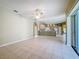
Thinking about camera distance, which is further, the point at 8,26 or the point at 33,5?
the point at 8,26

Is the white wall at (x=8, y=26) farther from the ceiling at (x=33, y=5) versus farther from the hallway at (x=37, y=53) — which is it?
the hallway at (x=37, y=53)

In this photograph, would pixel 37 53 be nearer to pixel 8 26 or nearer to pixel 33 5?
pixel 33 5

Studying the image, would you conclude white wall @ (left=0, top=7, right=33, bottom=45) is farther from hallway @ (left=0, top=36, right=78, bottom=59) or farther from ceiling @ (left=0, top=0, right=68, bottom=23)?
hallway @ (left=0, top=36, right=78, bottom=59)

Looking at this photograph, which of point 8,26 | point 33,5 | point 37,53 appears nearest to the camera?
point 37,53

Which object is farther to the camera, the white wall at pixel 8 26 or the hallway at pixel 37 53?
the white wall at pixel 8 26

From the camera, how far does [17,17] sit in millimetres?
8805

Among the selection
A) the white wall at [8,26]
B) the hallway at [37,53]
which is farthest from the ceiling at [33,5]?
the hallway at [37,53]

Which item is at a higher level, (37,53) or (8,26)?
Result: (8,26)

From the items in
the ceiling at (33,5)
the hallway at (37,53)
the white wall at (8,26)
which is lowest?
the hallway at (37,53)

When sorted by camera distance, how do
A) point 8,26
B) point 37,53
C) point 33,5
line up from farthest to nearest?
→ point 8,26 → point 33,5 → point 37,53

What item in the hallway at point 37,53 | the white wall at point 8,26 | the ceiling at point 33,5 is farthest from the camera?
the white wall at point 8,26

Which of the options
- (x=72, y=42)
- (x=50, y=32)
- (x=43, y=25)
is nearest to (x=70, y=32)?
(x=72, y=42)

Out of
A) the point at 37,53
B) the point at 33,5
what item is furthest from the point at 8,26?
the point at 37,53

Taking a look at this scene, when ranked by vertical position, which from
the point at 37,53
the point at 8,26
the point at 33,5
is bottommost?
the point at 37,53
